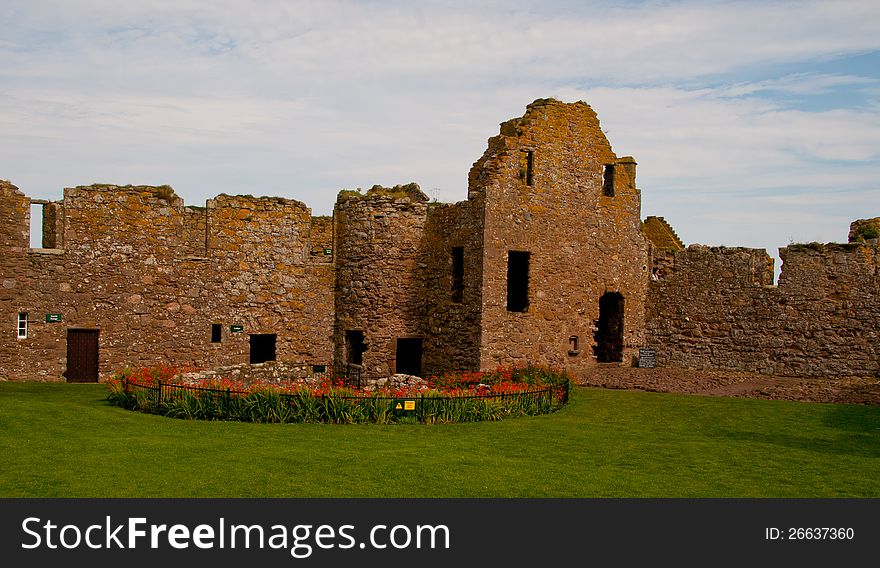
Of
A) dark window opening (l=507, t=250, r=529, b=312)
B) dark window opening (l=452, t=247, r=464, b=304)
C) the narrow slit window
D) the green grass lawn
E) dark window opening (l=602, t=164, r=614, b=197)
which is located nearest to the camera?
the green grass lawn

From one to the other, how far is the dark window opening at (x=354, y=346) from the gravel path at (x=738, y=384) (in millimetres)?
6415

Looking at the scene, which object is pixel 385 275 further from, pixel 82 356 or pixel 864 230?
pixel 864 230

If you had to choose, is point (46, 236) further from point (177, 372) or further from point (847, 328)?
point (847, 328)

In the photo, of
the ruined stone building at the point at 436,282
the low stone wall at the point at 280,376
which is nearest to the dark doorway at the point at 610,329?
the ruined stone building at the point at 436,282

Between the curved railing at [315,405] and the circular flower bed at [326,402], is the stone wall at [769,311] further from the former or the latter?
the curved railing at [315,405]

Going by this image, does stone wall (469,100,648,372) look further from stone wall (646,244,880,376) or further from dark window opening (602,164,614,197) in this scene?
stone wall (646,244,880,376)

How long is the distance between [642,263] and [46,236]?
16774mm

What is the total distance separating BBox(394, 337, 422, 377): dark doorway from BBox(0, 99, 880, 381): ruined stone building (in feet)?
0.21

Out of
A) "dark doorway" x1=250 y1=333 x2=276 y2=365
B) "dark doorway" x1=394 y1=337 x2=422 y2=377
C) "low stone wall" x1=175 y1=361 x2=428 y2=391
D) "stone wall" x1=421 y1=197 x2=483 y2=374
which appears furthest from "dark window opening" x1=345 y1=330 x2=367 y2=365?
"dark doorway" x1=250 y1=333 x2=276 y2=365

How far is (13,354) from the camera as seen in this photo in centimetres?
2241

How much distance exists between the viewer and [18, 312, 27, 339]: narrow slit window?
73.9 feet

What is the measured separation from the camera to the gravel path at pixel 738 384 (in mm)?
20586

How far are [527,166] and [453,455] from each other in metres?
12.4

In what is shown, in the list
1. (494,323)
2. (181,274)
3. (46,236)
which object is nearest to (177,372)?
(181,274)
